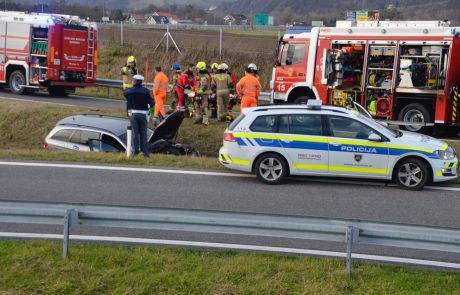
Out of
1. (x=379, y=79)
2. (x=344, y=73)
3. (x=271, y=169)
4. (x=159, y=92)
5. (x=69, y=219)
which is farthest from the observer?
(x=344, y=73)

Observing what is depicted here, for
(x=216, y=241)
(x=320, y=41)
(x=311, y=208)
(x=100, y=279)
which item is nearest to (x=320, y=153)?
(x=311, y=208)

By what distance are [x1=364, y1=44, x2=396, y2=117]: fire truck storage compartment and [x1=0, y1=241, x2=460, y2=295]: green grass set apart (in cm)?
1235

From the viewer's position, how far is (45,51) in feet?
82.6

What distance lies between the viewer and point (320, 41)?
65.7 feet

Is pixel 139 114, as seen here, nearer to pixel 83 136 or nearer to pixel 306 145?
pixel 83 136

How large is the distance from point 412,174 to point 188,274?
6.25m

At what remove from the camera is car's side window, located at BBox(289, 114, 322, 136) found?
12.0m

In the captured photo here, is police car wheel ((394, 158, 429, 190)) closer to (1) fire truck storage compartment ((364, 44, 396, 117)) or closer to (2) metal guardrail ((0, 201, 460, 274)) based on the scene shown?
(2) metal guardrail ((0, 201, 460, 274))

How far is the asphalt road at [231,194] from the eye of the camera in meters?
10.0

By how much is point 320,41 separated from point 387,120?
125 inches

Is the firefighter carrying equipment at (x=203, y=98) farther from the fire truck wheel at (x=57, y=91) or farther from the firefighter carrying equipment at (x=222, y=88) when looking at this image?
the fire truck wheel at (x=57, y=91)

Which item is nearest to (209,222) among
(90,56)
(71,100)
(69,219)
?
(69,219)

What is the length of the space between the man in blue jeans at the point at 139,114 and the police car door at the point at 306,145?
3.33m

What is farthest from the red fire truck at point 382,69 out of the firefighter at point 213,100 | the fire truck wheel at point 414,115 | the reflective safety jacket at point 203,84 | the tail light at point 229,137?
Result: the tail light at point 229,137
